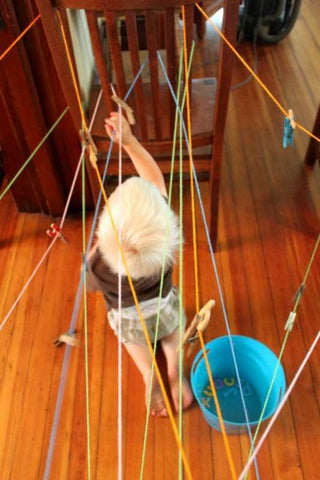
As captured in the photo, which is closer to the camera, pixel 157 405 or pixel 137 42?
pixel 137 42

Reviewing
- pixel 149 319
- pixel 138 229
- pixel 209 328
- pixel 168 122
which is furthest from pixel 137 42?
pixel 209 328

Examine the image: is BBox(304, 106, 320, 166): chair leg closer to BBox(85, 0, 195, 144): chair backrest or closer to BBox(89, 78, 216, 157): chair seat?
BBox(89, 78, 216, 157): chair seat

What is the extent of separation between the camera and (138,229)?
2.40ft

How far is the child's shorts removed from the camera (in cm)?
95

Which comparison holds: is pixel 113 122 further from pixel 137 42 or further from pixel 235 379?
pixel 235 379

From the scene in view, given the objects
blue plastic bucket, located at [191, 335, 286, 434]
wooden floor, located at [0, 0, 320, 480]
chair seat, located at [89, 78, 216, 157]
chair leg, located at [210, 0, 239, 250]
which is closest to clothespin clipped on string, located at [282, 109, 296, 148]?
chair leg, located at [210, 0, 239, 250]

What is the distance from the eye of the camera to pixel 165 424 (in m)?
1.10

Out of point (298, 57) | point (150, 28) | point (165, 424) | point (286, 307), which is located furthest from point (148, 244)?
point (298, 57)

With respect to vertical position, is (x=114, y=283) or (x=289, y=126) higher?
(x=289, y=126)

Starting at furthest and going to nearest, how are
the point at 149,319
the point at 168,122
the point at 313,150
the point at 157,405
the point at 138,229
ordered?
the point at 313,150, the point at 168,122, the point at 157,405, the point at 149,319, the point at 138,229

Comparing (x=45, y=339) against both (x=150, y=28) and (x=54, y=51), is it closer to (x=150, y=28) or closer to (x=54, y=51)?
(x=54, y=51)

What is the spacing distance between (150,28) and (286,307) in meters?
0.93

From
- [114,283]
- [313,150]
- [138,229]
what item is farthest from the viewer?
[313,150]

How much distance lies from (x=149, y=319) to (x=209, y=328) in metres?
0.35
